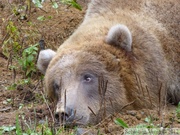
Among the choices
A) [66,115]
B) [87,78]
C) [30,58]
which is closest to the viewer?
[66,115]

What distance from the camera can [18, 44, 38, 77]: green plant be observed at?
8727mm

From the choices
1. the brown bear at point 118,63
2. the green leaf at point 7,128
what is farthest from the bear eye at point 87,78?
the green leaf at point 7,128

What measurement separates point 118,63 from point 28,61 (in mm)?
2213

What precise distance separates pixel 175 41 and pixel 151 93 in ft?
3.03

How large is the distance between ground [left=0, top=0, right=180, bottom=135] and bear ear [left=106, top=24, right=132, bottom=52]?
879 mm

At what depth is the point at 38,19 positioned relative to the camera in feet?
33.9

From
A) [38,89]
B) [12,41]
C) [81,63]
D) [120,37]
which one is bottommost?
[38,89]

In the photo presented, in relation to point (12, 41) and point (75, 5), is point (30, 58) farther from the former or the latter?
point (75, 5)

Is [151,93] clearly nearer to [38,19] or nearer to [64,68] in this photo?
[64,68]

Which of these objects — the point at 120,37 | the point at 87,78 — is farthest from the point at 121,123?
the point at 120,37

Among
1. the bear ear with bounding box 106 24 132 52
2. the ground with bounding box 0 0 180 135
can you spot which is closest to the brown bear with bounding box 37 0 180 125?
the bear ear with bounding box 106 24 132 52

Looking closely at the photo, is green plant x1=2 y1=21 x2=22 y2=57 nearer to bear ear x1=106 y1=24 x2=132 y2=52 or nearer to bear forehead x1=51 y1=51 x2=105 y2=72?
bear forehead x1=51 y1=51 x2=105 y2=72

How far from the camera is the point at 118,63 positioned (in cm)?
695

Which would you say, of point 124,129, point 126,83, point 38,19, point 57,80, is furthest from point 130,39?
point 38,19
